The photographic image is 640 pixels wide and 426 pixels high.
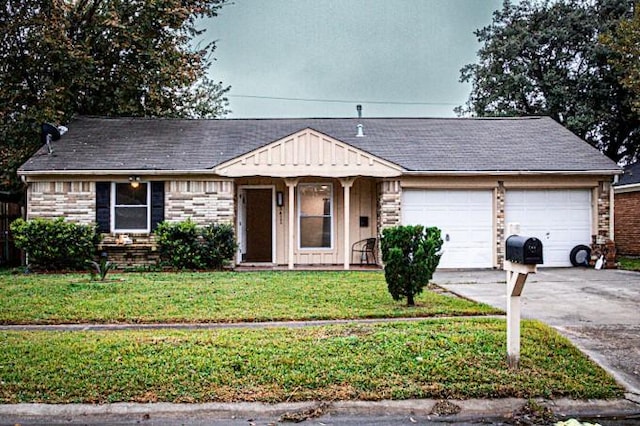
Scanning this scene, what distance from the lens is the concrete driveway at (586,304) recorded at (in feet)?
18.5

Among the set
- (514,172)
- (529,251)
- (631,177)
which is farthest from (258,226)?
(529,251)

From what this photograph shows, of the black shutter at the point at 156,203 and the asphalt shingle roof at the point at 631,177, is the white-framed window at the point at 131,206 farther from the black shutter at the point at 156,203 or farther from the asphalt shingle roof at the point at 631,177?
the asphalt shingle roof at the point at 631,177

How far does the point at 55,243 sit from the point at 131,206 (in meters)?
2.08

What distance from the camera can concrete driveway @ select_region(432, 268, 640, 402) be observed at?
5.64 meters

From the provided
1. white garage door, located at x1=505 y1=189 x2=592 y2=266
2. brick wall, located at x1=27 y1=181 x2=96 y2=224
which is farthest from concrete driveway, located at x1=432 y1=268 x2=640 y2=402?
brick wall, located at x1=27 y1=181 x2=96 y2=224

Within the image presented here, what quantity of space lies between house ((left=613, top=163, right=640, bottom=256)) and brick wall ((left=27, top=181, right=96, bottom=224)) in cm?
1693

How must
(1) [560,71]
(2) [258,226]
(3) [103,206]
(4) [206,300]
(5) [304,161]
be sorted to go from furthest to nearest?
(1) [560,71]
(2) [258,226]
(3) [103,206]
(5) [304,161]
(4) [206,300]

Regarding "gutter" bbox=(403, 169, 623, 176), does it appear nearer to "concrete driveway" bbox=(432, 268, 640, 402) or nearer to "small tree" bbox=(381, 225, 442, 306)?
"concrete driveway" bbox=(432, 268, 640, 402)

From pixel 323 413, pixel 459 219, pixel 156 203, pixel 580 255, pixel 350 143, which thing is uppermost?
pixel 350 143

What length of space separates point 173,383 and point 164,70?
16276mm

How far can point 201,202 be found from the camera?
14.7 metres

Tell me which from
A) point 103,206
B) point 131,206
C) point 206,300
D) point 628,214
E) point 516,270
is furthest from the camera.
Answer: point 628,214

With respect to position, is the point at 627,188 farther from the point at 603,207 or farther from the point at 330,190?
the point at 330,190

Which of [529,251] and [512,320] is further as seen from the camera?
[512,320]
